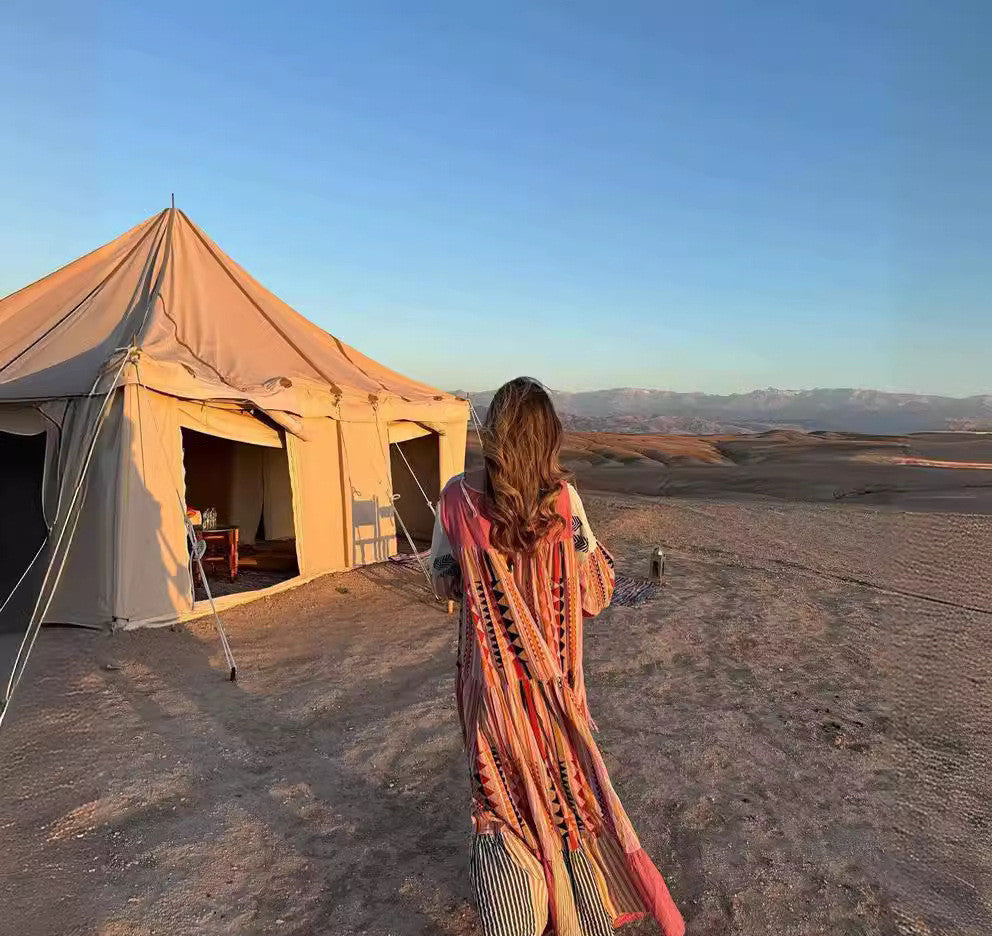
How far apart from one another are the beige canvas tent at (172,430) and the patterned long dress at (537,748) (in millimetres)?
3827

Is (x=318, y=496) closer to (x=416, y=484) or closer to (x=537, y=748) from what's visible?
(x=416, y=484)

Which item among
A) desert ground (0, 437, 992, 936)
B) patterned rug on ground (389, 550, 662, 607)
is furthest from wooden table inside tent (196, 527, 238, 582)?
patterned rug on ground (389, 550, 662, 607)

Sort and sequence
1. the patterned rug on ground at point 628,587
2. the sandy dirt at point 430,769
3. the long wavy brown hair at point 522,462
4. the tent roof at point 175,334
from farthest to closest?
1. the patterned rug on ground at point 628,587
2. the tent roof at point 175,334
3. the sandy dirt at point 430,769
4. the long wavy brown hair at point 522,462

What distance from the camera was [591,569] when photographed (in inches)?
95.0

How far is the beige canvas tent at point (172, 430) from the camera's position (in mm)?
6199

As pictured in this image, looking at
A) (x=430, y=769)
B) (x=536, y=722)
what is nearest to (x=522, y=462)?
(x=536, y=722)

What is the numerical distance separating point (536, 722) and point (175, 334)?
6.38 meters

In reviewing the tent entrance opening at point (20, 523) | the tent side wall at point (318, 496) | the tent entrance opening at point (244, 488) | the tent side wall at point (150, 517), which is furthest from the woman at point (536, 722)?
the tent entrance opening at point (244, 488)

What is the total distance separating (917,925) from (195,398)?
6.06 meters

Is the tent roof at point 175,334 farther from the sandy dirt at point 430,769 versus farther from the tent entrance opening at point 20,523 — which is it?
the sandy dirt at point 430,769

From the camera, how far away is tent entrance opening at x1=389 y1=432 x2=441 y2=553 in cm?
1050

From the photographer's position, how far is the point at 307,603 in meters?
7.45

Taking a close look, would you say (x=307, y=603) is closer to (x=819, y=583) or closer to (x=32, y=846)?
(x=32, y=846)

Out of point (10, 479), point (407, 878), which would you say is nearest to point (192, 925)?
point (407, 878)
